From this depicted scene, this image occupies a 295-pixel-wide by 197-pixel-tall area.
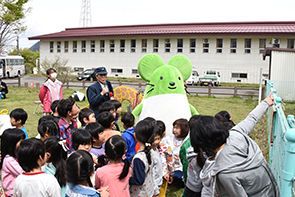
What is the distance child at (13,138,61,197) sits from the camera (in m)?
2.43

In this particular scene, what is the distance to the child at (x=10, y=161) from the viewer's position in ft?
9.86

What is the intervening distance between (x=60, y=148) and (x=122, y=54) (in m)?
30.9

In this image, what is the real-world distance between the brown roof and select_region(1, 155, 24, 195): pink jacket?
2791 cm

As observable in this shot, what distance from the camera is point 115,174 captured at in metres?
2.81

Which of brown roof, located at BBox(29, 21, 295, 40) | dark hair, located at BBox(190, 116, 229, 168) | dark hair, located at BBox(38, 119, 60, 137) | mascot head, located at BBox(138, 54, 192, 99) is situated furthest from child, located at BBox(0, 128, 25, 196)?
brown roof, located at BBox(29, 21, 295, 40)

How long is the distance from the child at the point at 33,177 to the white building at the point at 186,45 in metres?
28.1

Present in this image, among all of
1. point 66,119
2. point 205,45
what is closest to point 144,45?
point 205,45

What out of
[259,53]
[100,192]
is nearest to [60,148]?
[100,192]

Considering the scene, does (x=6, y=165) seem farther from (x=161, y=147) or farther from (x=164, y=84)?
(x=164, y=84)

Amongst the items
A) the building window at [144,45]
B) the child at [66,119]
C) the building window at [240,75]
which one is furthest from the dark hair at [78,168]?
the building window at [144,45]

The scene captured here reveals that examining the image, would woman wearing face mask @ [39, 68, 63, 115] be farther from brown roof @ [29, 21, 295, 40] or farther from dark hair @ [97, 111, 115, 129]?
brown roof @ [29, 21, 295, 40]

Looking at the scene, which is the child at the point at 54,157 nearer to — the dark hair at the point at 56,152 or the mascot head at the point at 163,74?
the dark hair at the point at 56,152

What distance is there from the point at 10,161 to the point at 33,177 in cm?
75

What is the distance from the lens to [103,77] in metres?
5.56
